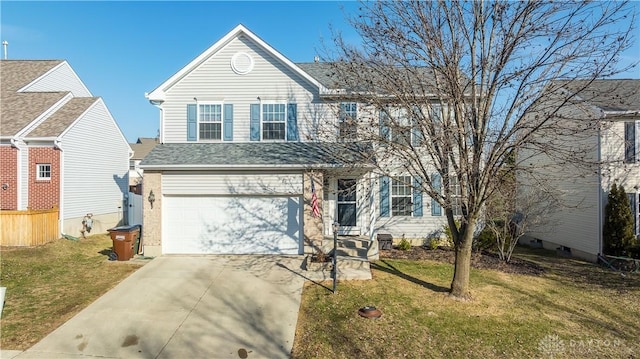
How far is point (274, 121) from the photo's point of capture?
41.8 ft

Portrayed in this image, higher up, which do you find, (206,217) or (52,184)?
(52,184)

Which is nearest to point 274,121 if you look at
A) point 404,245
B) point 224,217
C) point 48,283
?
point 224,217

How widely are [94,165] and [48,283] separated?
964 centimetres

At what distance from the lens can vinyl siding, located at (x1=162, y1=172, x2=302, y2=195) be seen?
11578 millimetres

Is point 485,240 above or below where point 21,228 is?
below

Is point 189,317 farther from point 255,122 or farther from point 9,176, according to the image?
point 9,176

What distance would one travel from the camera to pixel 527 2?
7340 millimetres

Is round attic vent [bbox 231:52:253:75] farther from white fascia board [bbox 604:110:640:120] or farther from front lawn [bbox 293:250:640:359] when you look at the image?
white fascia board [bbox 604:110:640:120]

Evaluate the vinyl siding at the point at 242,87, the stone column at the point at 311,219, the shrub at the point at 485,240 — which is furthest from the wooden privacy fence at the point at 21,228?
the shrub at the point at 485,240

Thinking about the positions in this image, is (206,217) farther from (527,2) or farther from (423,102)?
(527,2)

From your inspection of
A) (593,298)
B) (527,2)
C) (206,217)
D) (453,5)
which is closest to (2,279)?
(206,217)

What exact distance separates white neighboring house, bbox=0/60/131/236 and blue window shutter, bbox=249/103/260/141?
8.82 meters

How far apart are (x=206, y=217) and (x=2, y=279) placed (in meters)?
5.56

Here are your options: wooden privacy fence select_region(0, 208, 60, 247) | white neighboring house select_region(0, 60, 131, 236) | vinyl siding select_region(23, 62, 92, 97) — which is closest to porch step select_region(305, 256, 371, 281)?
wooden privacy fence select_region(0, 208, 60, 247)
